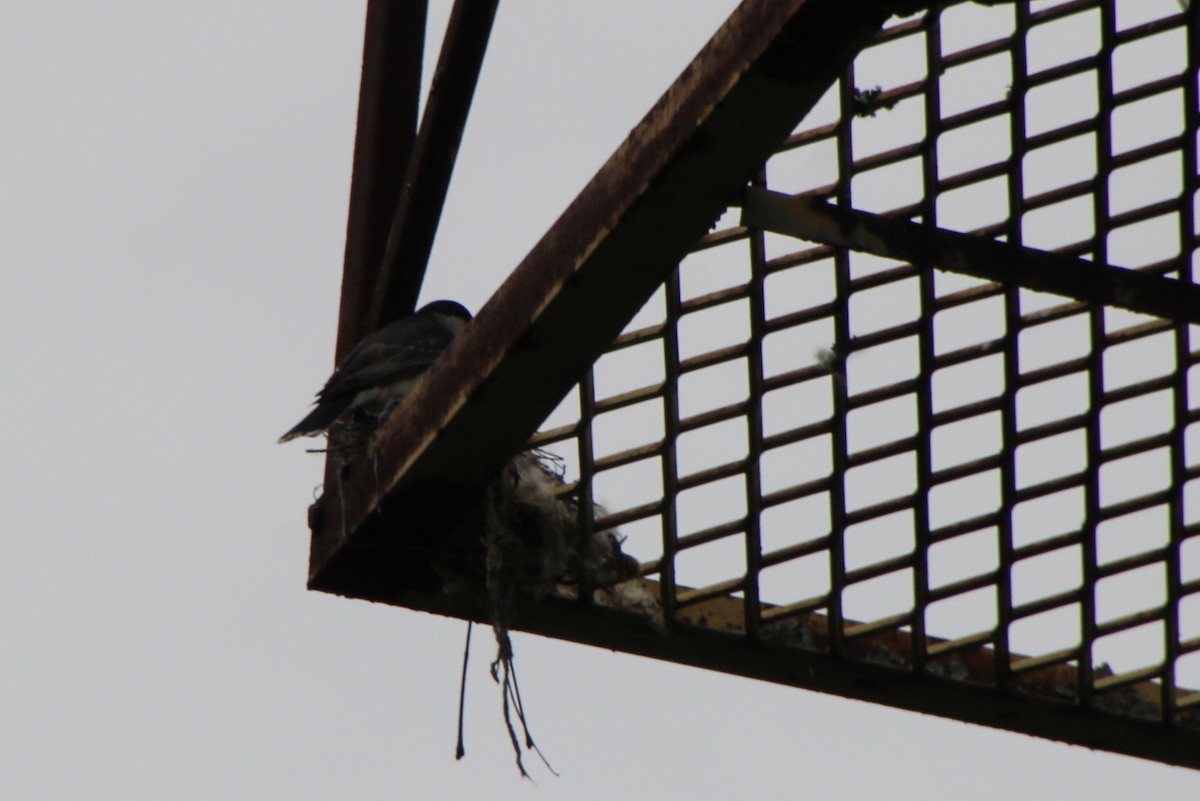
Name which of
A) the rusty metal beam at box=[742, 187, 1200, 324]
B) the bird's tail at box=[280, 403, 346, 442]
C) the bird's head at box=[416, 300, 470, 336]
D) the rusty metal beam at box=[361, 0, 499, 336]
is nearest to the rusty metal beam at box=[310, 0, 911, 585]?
the rusty metal beam at box=[742, 187, 1200, 324]

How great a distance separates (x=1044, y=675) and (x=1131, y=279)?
0.84 meters

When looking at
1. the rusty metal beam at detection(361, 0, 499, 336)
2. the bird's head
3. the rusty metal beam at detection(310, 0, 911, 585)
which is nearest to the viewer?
the rusty metal beam at detection(310, 0, 911, 585)

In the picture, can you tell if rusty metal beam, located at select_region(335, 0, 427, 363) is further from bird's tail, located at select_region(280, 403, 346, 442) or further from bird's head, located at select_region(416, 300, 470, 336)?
bird's head, located at select_region(416, 300, 470, 336)

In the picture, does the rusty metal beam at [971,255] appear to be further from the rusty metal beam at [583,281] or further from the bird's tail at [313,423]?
the bird's tail at [313,423]

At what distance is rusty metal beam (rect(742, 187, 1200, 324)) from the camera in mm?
2891

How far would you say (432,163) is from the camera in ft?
10.9

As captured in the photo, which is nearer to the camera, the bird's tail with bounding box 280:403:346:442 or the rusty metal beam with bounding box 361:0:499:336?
the rusty metal beam with bounding box 361:0:499:336

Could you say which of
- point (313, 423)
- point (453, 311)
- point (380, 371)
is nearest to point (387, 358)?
point (380, 371)

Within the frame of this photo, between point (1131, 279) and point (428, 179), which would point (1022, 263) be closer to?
point (1131, 279)

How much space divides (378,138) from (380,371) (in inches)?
26.8

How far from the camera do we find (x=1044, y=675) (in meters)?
3.56

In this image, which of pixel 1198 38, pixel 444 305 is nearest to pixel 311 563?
pixel 1198 38

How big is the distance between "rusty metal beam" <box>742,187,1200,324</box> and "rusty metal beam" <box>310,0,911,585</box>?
17 cm

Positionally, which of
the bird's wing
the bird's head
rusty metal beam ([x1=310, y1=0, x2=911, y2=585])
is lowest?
rusty metal beam ([x1=310, y1=0, x2=911, y2=585])
